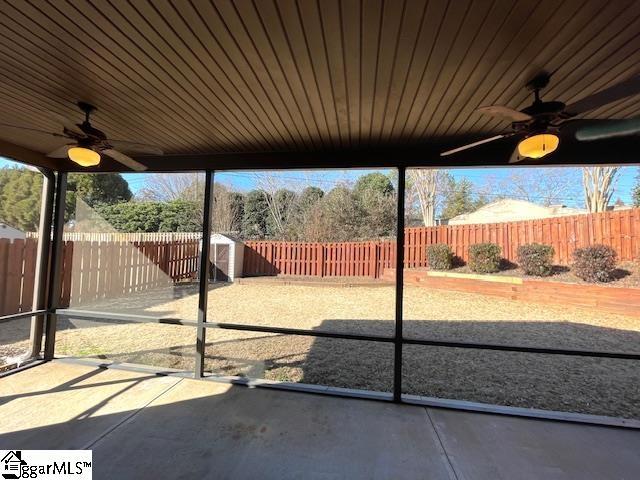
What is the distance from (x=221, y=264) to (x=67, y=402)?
5.63 metres

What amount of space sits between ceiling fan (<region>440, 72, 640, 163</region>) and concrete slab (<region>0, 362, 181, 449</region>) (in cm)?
322

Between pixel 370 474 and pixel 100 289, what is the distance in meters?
5.33

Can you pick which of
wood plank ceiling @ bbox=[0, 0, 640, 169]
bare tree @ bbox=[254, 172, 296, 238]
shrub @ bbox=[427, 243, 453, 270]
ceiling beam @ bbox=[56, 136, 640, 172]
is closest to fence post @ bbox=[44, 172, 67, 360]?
ceiling beam @ bbox=[56, 136, 640, 172]

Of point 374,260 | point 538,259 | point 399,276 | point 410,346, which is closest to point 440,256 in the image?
point 374,260

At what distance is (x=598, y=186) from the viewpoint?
990 cm

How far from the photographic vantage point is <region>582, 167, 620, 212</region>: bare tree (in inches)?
380

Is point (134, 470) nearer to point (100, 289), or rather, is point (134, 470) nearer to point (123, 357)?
point (123, 357)

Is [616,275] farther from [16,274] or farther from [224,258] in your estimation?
[16,274]

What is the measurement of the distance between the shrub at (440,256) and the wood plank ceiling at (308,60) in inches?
200

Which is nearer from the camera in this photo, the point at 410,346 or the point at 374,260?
the point at 410,346

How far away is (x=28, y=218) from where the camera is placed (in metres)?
5.37

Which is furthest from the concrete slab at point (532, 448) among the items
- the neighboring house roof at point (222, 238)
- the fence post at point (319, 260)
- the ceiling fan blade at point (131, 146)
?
the neighboring house roof at point (222, 238)

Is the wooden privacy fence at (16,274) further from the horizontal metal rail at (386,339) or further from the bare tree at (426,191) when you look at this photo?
the bare tree at (426,191)

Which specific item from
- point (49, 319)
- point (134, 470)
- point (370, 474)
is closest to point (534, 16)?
point (370, 474)
